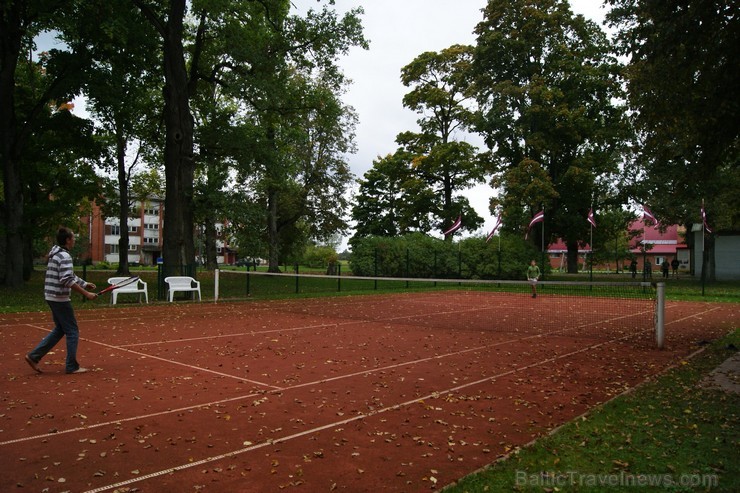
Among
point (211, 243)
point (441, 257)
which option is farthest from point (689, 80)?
point (211, 243)

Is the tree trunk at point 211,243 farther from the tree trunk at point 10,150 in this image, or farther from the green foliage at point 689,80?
the green foliage at point 689,80

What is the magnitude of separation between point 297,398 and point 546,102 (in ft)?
108

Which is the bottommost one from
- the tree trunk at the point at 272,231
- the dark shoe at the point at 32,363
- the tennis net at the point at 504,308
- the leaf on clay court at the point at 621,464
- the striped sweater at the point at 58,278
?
the tennis net at the point at 504,308

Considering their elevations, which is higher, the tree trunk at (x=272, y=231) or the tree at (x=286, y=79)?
the tree at (x=286, y=79)

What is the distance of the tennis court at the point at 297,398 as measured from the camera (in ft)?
14.5

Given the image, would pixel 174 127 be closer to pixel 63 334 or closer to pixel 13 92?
pixel 13 92

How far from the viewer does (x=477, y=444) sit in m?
5.09

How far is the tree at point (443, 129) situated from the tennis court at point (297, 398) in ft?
93.7

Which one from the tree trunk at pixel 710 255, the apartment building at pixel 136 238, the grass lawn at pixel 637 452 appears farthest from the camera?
the apartment building at pixel 136 238

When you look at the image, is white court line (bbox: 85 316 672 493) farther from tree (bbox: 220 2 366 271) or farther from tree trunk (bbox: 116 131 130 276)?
tree trunk (bbox: 116 131 130 276)

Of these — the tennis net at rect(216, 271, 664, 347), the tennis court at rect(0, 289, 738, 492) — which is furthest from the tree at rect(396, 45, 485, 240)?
the tennis court at rect(0, 289, 738, 492)

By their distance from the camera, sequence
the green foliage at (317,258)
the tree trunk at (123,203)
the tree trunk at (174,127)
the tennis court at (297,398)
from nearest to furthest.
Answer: the tennis court at (297,398)
the tree trunk at (174,127)
the tree trunk at (123,203)
the green foliage at (317,258)

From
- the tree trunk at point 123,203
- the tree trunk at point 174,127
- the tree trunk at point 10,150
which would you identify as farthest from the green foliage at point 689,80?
the tree trunk at point 123,203

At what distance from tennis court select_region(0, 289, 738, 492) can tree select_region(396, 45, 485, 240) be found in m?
28.6
